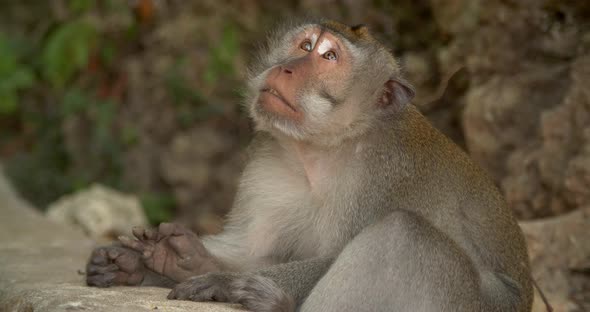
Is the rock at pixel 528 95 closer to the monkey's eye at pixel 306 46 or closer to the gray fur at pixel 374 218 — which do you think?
the gray fur at pixel 374 218

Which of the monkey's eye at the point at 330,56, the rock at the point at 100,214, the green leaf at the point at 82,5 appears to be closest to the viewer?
the monkey's eye at the point at 330,56

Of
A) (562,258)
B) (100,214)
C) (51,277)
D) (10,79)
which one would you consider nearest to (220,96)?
(100,214)

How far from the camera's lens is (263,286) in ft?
14.3

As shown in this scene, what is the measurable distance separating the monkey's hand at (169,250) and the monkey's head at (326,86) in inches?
28.6

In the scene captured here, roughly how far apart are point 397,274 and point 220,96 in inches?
255

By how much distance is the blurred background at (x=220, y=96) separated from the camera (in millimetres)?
6625

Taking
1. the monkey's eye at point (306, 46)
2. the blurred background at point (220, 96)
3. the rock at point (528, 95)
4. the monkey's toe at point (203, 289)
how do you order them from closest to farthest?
the monkey's toe at point (203, 289) → the monkey's eye at point (306, 46) → the rock at point (528, 95) → the blurred background at point (220, 96)

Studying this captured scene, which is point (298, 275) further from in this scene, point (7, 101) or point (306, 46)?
point (7, 101)

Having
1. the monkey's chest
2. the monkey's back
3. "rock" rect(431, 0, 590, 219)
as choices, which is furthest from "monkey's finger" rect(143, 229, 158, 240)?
"rock" rect(431, 0, 590, 219)

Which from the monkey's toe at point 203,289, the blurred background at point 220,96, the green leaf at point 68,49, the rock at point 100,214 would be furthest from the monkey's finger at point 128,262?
the green leaf at point 68,49

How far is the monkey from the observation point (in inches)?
171

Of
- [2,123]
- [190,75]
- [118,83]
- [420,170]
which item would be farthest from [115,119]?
[420,170]

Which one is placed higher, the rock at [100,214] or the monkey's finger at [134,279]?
the rock at [100,214]

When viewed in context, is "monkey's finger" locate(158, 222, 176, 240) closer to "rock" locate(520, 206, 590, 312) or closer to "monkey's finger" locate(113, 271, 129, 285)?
"monkey's finger" locate(113, 271, 129, 285)
